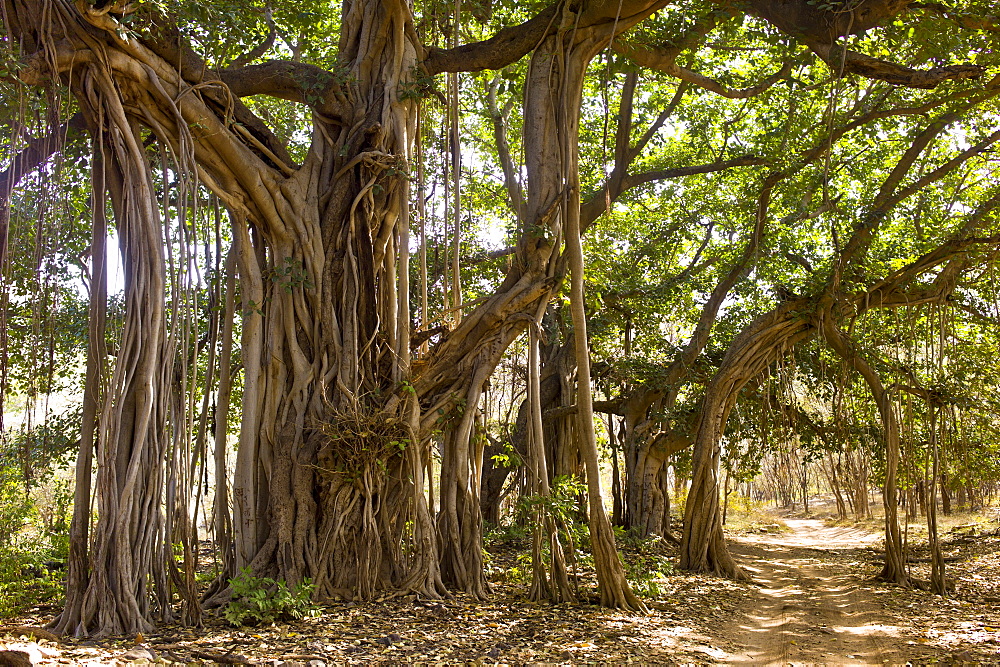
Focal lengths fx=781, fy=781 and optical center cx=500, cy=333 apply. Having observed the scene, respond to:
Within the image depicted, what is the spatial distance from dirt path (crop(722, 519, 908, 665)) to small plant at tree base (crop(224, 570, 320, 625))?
6.90ft

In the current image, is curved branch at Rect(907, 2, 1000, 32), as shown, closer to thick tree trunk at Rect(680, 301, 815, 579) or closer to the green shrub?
thick tree trunk at Rect(680, 301, 815, 579)

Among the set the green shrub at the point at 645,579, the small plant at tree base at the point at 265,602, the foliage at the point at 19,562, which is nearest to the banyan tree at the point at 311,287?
the small plant at tree base at the point at 265,602

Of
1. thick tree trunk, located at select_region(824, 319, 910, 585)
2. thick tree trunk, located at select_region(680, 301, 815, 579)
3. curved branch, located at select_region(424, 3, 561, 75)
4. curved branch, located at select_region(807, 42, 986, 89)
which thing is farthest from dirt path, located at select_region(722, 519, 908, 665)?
curved branch, located at select_region(424, 3, 561, 75)

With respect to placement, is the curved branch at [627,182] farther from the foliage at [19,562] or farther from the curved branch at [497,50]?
the foliage at [19,562]

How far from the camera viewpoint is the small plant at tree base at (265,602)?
369cm

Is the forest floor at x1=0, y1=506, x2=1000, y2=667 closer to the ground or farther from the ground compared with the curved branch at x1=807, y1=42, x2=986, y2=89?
closer to the ground

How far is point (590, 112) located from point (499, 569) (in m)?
4.87

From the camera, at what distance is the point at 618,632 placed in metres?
3.99

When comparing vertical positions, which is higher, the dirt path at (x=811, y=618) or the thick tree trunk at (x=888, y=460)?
the thick tree trunk at (x=888, y=460)

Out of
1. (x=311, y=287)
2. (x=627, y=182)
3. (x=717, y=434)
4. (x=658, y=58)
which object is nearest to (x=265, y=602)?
(x=311, y=287)

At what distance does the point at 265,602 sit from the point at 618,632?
1.76m

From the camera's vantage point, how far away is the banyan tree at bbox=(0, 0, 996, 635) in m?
3.56

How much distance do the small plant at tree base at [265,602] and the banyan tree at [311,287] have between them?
0.60 feet

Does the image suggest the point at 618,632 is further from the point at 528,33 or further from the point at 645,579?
the point at 528,33
